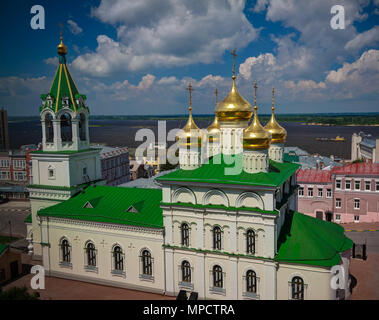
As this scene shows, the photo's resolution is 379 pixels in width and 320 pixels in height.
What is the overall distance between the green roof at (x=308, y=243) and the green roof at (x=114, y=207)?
237 inches

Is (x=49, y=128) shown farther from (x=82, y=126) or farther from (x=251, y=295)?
(x=251, y=295)

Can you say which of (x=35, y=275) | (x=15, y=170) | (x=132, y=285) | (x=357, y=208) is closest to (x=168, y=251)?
(x=132, y=285)

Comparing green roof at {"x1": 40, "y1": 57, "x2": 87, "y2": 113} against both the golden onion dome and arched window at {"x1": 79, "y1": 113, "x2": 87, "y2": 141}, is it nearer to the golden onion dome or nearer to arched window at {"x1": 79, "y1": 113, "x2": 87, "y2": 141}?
arched window at {"x1": 79, "y1": 113, "x2": 87, "y2": 141}

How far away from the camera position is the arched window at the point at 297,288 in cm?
1552

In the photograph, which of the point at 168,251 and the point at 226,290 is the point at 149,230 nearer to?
the point at 168,251

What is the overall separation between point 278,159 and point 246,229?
680 centimetres

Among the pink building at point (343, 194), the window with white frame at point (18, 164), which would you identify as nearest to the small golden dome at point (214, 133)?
the pink building at point (343, 194)

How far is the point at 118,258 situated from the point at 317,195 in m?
20.4

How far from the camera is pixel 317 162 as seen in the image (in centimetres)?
3800

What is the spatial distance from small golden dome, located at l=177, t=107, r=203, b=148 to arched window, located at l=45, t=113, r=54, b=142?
8.24 m

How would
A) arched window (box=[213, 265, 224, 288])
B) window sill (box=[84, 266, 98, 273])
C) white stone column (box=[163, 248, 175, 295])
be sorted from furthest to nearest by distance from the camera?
1. window sill (box=[84, 266, 98, 273])
2. white stone column (box=[163, 248, 175, 295])
3. arched window (box=[213, 265, 224, 288])

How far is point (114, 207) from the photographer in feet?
64.3

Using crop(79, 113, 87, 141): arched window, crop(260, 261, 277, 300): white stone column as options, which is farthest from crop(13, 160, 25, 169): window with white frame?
crop(260, 261, 277, 300): white stone column

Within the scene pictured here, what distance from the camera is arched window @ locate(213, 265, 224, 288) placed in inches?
661
